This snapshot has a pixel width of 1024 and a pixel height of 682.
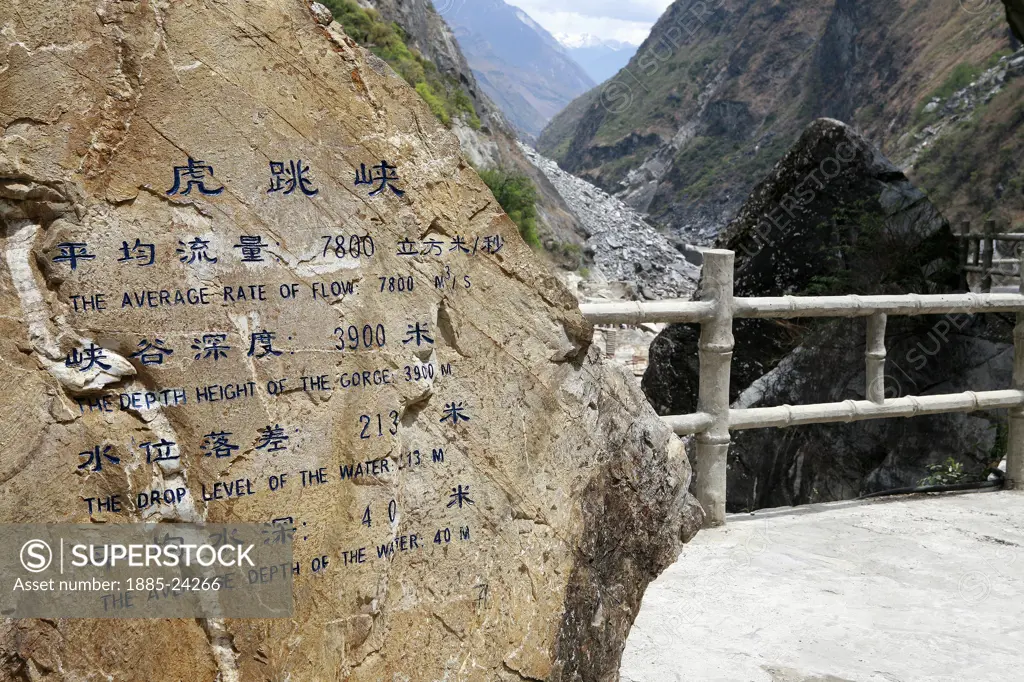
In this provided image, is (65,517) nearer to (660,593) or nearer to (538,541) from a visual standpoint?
(538,541)

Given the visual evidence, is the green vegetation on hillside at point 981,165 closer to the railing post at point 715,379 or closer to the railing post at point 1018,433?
the railing post at point 1018,433

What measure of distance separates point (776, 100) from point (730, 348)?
49.5m

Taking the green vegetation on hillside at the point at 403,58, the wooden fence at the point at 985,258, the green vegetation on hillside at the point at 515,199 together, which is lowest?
the wooden fence at the point at 985,258

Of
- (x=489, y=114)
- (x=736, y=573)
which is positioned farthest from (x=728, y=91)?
(x=736, y=573)

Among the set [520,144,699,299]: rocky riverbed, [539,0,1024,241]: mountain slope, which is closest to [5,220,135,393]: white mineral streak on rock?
[520,144,699,299]: rocky riverbed

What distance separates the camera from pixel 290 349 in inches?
68.2

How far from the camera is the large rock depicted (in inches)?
61.9

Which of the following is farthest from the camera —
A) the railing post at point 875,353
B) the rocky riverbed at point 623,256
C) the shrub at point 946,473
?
the rocky riverbed at point 623,256

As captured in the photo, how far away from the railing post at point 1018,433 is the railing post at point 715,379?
137 cm

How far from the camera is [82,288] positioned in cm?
159

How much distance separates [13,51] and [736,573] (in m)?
2.36

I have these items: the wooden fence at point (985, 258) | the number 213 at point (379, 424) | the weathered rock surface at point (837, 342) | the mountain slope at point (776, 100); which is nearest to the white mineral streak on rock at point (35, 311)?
the number 213 at point (379, 424)

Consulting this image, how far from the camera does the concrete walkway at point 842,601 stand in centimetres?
233

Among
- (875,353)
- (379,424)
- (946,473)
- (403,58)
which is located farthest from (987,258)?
(403,58)
